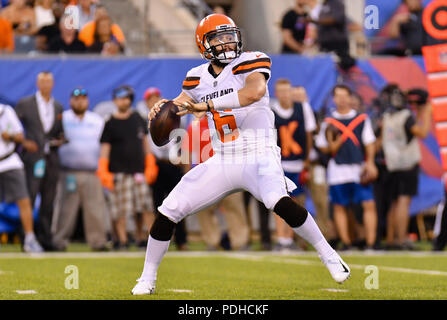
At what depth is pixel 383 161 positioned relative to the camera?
478 inches

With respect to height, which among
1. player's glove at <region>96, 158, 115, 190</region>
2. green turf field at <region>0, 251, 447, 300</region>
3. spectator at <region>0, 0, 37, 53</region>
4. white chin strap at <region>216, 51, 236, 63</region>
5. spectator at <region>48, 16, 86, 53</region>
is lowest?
green turf field at <region>0, 251, 447, 300</region>

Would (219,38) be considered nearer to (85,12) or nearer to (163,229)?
(163,229)

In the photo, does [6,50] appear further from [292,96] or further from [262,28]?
[262,28]

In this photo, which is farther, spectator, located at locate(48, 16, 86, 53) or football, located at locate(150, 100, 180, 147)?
spectator, located at locate(48, 16, 86, 53)

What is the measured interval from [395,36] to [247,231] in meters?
4.17

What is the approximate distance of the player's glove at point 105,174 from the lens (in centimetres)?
1161

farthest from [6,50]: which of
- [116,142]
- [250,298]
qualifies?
[250,298]

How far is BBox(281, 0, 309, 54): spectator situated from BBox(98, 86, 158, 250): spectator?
3.00 metres

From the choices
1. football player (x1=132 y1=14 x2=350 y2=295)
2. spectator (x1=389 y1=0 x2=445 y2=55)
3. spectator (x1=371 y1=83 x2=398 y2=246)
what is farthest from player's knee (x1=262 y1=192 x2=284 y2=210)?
spectator (x1=389 y1=0 x2=445 y2=55)

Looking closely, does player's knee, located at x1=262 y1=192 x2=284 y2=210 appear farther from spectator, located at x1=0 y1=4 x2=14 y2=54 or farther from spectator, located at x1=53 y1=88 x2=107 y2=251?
spectator, located at x1=0 y1=4 x2=14 y2=54

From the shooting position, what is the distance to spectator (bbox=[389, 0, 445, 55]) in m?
13.2

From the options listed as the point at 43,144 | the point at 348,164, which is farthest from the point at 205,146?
the point at 43,144

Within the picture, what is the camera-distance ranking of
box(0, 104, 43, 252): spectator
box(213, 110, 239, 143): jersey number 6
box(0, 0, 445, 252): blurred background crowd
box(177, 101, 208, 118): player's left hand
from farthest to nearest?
box(0, 0, 445, 252): blurred background crowd
box(0, 104, 43, 252): spectator
box(213, 110, 239, 143): jersey number 6
box(177, 101, 208, 118): player's left hand

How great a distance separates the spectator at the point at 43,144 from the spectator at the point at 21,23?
7.42 ft
